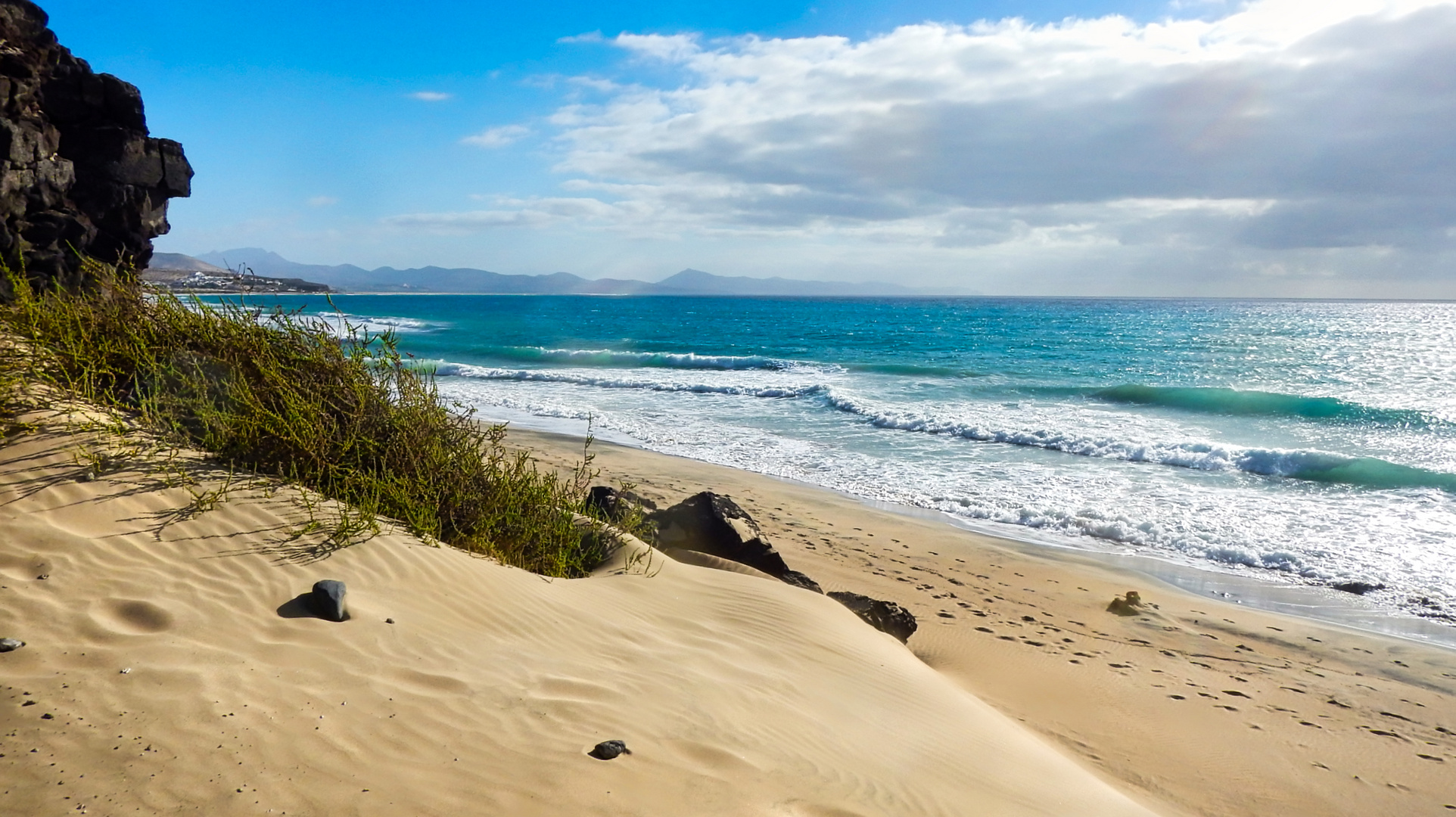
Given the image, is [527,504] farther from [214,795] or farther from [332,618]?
[214,795]

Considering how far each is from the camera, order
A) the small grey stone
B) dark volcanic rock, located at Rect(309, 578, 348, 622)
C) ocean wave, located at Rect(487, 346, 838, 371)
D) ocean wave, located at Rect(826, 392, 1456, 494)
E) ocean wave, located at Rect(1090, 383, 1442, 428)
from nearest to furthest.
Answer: the small grey stone → dark volcanic rock, located at Rect(309, 578, 348, 622) → ocean wave, located at Rect(826, 392, 1456, 494) → ocean wave, located at Rect(1090, 383, 1442, 428) → ocean wave, located at Rect(487, 346, 838, 371)

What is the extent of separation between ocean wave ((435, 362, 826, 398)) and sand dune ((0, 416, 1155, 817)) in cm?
1944

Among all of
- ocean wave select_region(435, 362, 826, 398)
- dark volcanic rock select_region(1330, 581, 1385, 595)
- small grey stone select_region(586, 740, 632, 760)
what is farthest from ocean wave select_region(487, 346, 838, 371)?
small grey stone select_region(586, 740, 632, 760)

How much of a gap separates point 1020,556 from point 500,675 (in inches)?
275

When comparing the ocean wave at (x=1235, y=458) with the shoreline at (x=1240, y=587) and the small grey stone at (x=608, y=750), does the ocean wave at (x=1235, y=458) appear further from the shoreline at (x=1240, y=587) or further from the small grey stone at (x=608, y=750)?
the small grey stone at (x=608, y=750)

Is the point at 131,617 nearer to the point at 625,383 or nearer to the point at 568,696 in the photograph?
the point at 568,696

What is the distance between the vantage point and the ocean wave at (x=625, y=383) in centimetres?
2427

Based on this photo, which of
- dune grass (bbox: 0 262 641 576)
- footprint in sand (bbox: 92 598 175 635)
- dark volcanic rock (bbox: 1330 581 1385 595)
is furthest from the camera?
dark volcanic rock (bbox: 1330 581 1385 595)

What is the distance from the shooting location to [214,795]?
8.16ft

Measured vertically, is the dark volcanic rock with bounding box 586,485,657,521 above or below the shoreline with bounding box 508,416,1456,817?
above

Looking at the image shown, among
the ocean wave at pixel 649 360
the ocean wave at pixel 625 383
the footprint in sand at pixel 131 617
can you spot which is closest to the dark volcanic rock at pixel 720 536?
the footprint in sand at pixel 131 617

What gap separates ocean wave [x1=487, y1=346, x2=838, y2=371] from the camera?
34.2 metres

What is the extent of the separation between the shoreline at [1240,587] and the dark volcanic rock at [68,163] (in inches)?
379

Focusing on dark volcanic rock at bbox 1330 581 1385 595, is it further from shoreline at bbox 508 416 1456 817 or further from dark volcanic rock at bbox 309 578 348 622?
dark volcanic rock at bbox 309 578 348 622
